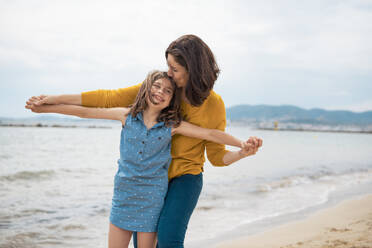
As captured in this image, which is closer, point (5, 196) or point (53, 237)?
point (53, 237)

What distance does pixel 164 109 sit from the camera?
284 cm

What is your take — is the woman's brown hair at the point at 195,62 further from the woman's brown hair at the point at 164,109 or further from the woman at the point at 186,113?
the woman's brown hair at the point at 164,109

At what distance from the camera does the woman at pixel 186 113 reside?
102 inches

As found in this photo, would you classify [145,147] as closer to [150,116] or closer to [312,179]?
[150,116]

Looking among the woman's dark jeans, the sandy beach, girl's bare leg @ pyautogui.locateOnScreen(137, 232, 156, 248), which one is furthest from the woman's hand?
the sandy beach

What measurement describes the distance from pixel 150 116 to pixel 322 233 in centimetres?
367

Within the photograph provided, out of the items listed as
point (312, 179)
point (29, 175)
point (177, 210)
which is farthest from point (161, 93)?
point (312, 179)

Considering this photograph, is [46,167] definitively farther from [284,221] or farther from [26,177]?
[284,221]

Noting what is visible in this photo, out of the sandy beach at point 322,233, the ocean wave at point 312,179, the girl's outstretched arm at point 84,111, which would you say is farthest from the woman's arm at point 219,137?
the ocean wave at point 312,179

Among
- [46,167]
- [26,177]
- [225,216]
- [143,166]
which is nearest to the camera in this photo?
[143,166]

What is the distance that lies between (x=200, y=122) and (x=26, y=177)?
9780mm

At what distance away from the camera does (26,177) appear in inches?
432

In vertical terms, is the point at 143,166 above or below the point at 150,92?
below

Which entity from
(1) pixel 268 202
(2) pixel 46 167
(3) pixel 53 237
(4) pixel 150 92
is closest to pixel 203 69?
(4) pixel 150 92
